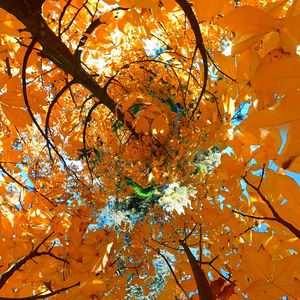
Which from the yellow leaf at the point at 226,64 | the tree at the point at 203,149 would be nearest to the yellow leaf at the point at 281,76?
the tree at the point at 203,149

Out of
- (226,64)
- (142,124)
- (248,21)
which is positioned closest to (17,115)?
(226,64)

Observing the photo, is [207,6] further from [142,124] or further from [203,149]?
[142,124]

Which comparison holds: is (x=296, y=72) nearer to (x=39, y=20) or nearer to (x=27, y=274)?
(x=39, y=20)

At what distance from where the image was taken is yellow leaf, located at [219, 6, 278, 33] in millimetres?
286

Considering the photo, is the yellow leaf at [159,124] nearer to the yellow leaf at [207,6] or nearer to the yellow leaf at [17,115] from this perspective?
the yellow leaf at [17,115]

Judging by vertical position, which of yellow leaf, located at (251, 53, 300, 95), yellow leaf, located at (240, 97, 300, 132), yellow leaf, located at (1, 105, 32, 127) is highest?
Result: yellow leaf, located at (1, 105, 32, 127)

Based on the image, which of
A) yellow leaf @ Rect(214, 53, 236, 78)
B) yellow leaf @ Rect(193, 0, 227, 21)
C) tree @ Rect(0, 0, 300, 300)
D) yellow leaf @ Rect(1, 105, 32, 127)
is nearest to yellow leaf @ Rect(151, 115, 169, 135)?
tree @ Rect(0, 0, 300, 300)

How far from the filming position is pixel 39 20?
0.61 metres

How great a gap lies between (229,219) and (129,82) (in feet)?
5.77

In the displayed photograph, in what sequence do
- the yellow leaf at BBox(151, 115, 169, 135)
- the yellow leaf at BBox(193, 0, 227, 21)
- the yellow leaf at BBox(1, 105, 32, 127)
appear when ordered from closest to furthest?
the yellow leaf at BBox(193, 0, 227, 21), the yellow leaf at BBox(1, 105, 32, 127), the yellow leaf at BBox(151, 115, 169, 135)

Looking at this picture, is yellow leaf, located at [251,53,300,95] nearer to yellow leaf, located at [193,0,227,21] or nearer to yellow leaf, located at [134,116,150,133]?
yellow leaf, located at [193,0,227,21]

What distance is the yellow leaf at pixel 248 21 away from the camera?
11.3 inches

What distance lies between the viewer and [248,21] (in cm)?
29

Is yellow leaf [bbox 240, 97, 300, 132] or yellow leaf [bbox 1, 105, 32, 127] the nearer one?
yellow leaf [bbox 240, 97, 300, 132]
